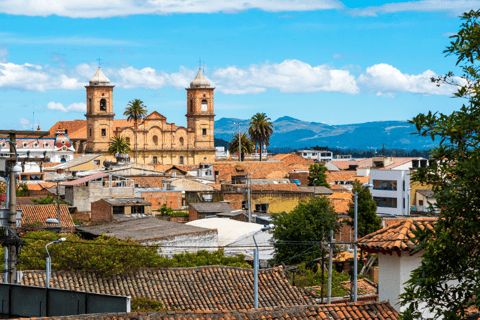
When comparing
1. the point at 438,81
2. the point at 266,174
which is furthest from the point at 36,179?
the point at 438,81

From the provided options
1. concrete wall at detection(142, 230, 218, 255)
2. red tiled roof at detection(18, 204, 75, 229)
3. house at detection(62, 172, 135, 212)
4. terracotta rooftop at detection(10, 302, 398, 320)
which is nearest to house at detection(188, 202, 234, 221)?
house at detection(62, 172, 135, 212)

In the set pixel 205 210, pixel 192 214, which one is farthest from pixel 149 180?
pixel 205 210

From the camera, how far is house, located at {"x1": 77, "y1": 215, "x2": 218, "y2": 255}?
32812 mm

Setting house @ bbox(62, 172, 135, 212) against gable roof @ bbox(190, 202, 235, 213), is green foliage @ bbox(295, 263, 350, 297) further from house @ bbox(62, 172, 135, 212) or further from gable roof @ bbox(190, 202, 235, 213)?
house @ bbox(62, 172, 135, 212)

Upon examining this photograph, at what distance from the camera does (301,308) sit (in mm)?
12352

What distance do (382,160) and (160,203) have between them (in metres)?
38.0

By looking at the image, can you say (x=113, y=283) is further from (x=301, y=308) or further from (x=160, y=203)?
(x=160, y=203)

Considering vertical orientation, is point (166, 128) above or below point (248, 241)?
above

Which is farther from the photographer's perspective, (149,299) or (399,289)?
(149,299)

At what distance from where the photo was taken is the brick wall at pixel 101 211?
48.8m

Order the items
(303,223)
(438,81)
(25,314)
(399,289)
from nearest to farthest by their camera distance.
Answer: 1. (438,81)
2. (399,289)
3. (25,314)
4. (303,223)

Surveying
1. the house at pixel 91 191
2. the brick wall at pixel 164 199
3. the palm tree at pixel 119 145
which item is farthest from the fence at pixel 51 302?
the palm tree at pixel 119 145

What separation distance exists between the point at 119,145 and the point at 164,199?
223 ft

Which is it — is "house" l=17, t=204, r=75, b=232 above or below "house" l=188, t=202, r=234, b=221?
above
